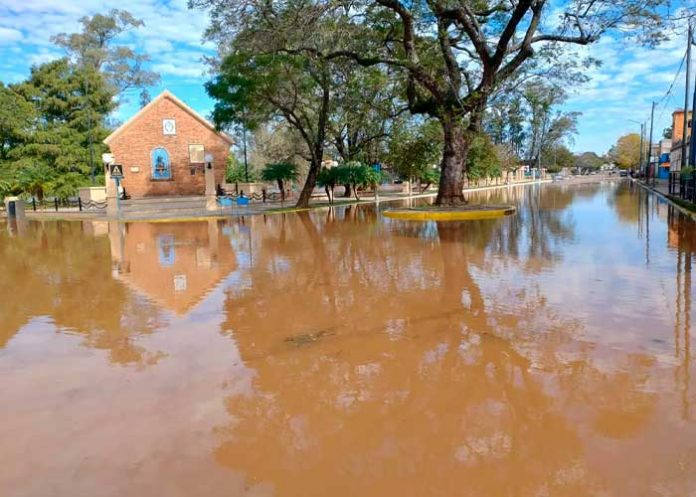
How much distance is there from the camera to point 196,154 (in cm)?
4406

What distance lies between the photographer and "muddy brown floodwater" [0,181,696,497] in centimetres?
354

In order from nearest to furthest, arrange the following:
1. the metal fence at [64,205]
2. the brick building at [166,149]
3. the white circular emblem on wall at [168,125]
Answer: the metal fence at [64,205], the brick building at [166,149], the white circular emblem on wall at [168,125]

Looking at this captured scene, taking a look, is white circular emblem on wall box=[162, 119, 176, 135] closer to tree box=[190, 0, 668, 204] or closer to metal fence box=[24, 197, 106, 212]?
metal fence box=[24, 197, 106, 212]

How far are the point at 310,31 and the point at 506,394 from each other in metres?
18.8

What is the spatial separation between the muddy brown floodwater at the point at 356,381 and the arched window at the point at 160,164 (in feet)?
113

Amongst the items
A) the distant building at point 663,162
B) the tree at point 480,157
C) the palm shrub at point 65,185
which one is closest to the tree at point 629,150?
the distant building at point 663,162

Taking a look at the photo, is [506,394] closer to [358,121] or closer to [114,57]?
[358,121]

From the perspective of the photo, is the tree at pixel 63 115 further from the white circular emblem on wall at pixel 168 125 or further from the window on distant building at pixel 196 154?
the window on distant building at pixel 196 154

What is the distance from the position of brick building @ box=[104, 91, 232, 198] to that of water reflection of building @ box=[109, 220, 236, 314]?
23374 mm

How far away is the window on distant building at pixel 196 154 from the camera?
144ft

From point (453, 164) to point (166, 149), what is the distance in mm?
27196

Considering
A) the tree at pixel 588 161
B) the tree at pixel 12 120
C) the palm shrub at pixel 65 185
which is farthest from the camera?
the tree at pixel 588 161

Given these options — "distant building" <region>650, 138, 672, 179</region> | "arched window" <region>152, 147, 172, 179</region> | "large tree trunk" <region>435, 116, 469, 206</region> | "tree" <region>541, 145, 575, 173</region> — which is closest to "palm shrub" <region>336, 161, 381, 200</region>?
"large tree trunk" <region>435, 116, 469, 206</region>

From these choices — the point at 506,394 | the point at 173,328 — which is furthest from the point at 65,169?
the point at 506,394
